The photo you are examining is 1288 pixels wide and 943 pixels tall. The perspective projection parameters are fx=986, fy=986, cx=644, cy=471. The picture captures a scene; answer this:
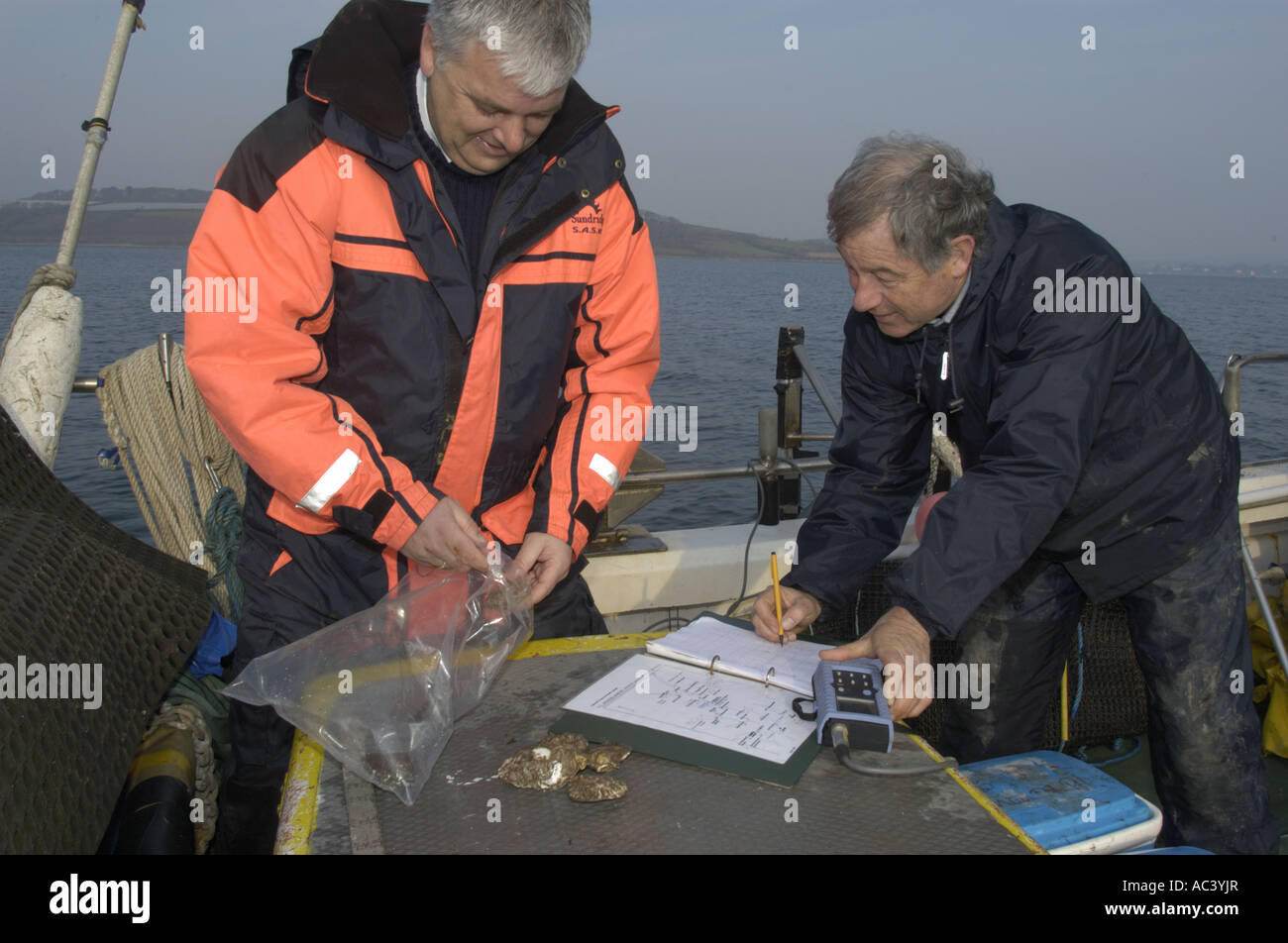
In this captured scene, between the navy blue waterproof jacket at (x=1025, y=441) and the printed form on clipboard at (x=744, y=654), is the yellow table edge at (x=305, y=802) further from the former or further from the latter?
the navy blue waterproof jacket at (x=1025, y=441)

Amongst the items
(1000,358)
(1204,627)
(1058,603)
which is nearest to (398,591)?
(1000,358)

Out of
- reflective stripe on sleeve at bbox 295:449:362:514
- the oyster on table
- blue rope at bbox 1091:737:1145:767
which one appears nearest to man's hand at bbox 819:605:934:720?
the oyster on table

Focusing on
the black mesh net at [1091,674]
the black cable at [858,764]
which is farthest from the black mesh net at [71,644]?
the black mesh net at [1091,674]

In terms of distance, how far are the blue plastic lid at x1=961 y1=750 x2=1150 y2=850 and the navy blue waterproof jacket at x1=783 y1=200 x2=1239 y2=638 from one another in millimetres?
328

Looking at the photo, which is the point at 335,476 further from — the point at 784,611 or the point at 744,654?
the point at 784,611

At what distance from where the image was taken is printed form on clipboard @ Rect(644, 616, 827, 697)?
1.88 metres

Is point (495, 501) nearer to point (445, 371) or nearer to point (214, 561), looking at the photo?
point (445, 371)

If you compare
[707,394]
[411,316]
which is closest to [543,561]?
[411,316]

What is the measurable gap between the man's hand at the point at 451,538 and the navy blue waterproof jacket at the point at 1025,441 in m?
0.77

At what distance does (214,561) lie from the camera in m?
2.97

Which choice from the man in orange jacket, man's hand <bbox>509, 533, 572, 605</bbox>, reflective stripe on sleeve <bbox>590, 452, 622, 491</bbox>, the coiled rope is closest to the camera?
the man in orange jacket

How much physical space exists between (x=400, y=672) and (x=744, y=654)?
0.68m

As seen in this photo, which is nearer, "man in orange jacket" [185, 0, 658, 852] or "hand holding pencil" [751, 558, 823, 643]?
"man in orange jacket" [185, 0, 658, 852]

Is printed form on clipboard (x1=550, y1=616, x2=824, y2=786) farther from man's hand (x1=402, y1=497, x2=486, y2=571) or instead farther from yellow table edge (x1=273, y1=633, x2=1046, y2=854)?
man's hand (x1=402, y1=497, x2=486, y2=571)
